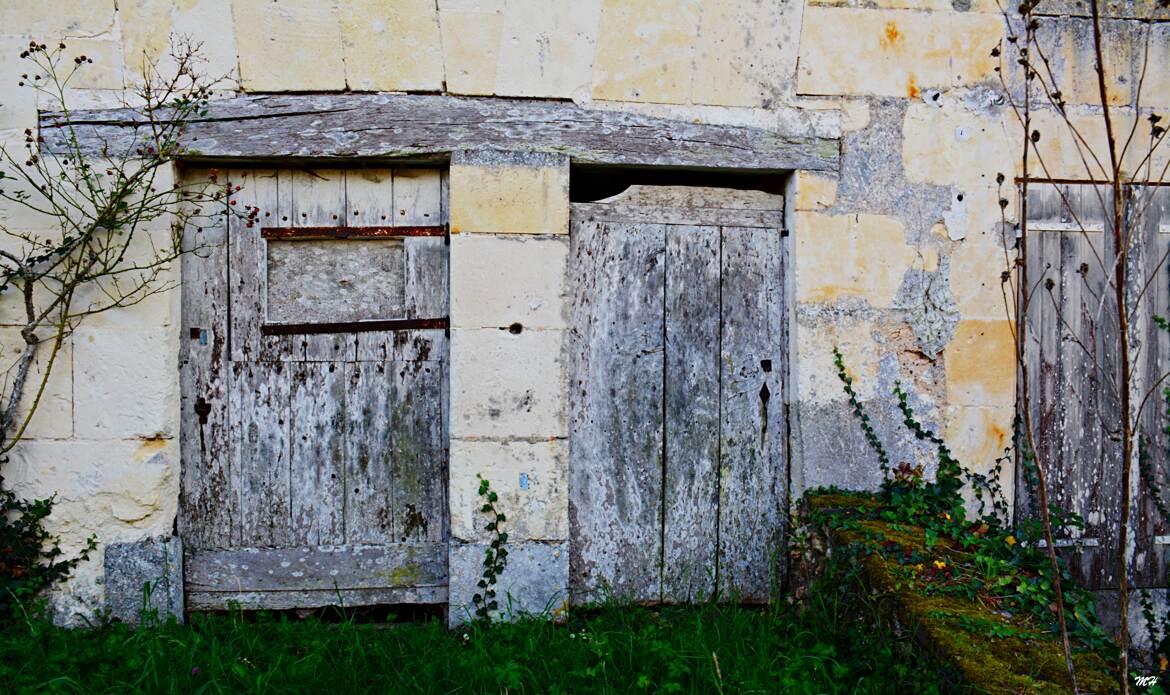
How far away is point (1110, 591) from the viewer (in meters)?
3.67

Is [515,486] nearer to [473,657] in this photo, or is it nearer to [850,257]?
[473,657]

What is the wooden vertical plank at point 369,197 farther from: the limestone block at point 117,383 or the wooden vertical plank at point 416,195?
the limestone block at point 117,383

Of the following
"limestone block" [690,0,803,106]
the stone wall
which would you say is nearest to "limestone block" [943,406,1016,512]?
the stone wall

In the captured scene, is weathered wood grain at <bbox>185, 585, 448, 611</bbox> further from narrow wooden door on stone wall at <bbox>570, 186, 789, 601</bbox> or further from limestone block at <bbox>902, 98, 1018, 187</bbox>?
limestone block at <bbox>902, 98, 1018, 187</bbox>

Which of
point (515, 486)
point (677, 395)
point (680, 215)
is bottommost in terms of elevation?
point (515, 486)

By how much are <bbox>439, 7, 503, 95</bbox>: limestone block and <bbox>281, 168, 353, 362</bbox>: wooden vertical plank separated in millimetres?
604

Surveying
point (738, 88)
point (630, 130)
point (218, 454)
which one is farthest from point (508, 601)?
point (738, 88)

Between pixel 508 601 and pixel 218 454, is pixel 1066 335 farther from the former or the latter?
pixel 218 454

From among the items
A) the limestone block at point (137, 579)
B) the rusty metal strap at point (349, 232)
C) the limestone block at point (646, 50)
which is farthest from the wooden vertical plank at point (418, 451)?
the limestone block at point (646, 50)

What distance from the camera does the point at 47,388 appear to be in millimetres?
3178

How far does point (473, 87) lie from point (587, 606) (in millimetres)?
2127

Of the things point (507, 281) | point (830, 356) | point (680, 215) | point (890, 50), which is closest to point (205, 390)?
point (507, 281)

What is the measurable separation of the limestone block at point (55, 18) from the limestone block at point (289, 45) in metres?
0.48

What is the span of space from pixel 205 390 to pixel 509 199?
1417 millimetres
